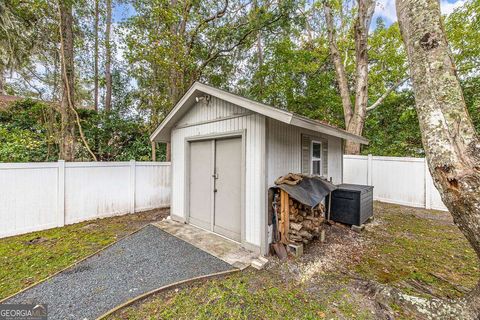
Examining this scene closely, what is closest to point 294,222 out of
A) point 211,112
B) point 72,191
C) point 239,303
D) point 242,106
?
point 239,303

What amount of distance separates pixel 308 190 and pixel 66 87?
291 inches

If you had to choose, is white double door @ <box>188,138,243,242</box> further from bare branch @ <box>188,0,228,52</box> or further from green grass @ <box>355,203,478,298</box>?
bare branch @ <box>188,0,228,52</box>

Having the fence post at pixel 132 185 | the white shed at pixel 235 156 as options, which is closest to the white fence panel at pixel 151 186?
the fence post at pixel 132 185

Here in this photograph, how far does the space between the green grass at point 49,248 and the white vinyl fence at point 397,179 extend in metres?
8.32

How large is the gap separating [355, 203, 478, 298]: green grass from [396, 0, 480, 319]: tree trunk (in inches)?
44.0

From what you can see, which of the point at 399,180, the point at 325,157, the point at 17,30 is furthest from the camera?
the point at 399,180

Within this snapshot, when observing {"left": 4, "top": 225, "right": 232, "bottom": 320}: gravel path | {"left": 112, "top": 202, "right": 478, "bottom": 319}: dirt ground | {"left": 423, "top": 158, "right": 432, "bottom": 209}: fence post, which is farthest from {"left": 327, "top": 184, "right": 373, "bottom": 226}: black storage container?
{"left": 4, "top": 225, "right": 232, "bottom": 320}: gravel path

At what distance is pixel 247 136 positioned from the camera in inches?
165

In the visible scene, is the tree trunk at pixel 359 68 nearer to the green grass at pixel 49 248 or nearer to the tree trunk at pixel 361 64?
the tree trunk at pixel 361 64

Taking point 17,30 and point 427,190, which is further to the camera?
point 427,190

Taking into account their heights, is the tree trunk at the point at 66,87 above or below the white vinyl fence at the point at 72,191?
above

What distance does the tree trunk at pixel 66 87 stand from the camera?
20.5 ft

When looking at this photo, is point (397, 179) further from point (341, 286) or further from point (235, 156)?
point (235, 156)

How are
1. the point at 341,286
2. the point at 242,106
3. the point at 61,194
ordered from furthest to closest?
the point at 61,194 < the point at 242,106 < the point at 341,286
